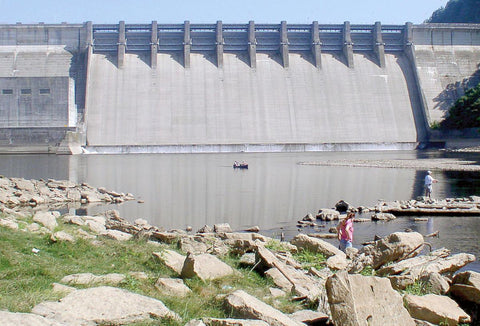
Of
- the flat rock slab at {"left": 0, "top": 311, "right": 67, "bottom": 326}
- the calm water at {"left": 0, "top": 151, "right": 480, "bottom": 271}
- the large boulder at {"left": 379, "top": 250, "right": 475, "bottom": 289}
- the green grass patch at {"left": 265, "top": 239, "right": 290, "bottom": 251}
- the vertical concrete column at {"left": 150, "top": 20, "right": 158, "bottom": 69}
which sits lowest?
the calm water at {"left": 0, "top": 151, "right": 480, "bottom": 271}

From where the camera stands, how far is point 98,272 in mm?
6281

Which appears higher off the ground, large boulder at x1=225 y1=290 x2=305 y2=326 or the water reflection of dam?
large boulder at x1=225 y1=290 x2=305 y2=326

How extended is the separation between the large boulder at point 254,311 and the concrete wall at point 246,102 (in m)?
46.1

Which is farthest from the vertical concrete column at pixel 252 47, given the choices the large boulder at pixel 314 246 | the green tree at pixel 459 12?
the large boulder at pixel 314 246

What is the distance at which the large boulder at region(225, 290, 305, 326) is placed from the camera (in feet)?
14.3

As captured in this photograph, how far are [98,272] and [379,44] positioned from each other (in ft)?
177

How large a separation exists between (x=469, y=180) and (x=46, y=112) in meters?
34.5

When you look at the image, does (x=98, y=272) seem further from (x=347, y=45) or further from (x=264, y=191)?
(x=347, y=45)

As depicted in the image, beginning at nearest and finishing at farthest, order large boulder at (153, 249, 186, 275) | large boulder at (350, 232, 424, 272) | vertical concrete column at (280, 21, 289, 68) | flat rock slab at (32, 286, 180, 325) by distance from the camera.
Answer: flat rock slab at (32, 286, 180, 325), large boulder at (153, 249, 186, 275), large boulder at (350, 232, 424, 272), vertical concrete column at (280, 21, 289, 68)

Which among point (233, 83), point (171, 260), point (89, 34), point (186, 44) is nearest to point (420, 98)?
point (233, 83)

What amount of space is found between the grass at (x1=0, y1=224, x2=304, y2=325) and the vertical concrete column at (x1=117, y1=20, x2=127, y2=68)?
47.5 meters

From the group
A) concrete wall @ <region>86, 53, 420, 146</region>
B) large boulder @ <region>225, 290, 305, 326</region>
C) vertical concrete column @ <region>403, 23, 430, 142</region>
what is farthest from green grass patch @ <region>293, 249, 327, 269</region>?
vertical concrete column @ <region>403, 23, 430, 142</region>

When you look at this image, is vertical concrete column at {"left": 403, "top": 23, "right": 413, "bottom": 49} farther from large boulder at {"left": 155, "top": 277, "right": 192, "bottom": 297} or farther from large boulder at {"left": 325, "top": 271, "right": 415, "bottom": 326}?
large boulder at {"left": 325, "top": 271, "right": 415, "bottom": 326}

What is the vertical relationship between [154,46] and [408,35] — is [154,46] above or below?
below
